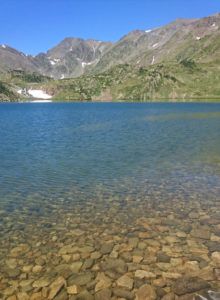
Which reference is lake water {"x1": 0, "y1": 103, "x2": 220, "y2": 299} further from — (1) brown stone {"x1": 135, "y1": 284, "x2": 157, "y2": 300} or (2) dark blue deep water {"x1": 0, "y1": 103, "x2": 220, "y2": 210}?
(1) brown stone {"x1": 135, "y1": 284, "x2": 157, "y2": 300}

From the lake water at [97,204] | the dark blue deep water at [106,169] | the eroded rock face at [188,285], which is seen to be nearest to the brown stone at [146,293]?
the lake water at [97,204]

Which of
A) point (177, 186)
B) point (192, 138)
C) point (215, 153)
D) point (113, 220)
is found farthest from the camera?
point (192, 138)

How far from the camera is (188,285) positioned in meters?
14.4

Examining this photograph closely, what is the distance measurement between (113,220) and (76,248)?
4452mm

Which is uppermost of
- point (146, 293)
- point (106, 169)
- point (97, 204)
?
point (146, 293)

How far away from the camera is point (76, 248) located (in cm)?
1817

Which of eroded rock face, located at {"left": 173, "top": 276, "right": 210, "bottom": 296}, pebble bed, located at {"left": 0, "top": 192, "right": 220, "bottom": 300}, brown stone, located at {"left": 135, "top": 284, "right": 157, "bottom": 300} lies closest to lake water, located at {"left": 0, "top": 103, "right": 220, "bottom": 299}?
pebble bed, located at {"left": 0, "top": 192, "right": 220, "bottom": 300}

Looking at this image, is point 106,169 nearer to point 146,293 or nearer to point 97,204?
point 97,204

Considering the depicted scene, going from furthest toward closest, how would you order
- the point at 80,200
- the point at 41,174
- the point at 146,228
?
1. the point at 41,174
2. the point at 80,200
3. the point at 146,228

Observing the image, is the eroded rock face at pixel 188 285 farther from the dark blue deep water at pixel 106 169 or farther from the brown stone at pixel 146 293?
the dark blue deep water at pixel 106 169

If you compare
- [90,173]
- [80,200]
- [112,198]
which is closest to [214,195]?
[112,198]

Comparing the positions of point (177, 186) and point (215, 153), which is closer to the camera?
point (177, 186)

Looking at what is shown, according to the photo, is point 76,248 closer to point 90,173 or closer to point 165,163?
point 90,173

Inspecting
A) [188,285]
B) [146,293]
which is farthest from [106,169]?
[146,293]
